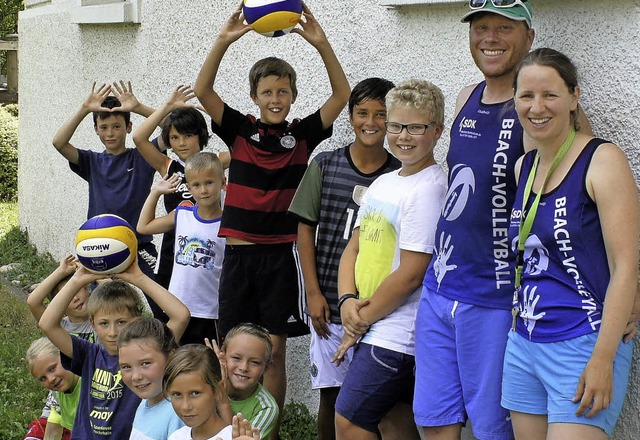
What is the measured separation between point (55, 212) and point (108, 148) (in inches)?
166

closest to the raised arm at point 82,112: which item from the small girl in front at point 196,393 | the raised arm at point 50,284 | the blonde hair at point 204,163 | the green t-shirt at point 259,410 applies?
the blonde hair at point 204,163

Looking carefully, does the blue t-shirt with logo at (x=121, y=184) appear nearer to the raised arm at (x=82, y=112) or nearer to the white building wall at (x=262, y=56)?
the raised arm at (x=82, y=112)

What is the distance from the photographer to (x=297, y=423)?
596 cm

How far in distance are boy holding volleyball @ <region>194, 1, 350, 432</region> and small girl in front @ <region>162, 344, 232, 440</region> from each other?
3.85ft

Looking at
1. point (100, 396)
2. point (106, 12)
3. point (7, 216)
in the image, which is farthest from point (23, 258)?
point (100, 396)

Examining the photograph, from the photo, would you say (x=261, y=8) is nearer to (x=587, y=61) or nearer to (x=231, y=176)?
(x=231, y=176)

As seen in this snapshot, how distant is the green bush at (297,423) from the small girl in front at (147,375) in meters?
1.60

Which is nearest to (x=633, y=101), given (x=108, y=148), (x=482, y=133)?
(x=482, y=133)

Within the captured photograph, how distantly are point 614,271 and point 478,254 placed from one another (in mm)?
661

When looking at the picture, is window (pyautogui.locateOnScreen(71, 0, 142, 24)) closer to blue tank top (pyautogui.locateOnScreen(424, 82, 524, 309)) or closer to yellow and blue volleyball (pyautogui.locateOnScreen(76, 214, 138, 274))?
yellow and blue volleyball (pyautogui.locateOnScreen(76, 214, 138, 274))

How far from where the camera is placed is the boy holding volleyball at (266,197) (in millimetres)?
A: 5184

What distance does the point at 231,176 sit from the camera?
529 cm

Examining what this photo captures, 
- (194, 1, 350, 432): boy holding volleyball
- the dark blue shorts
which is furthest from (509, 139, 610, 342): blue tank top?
(194, 1, 350, 432): boy holding volleyball

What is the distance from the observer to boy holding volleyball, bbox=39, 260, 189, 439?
4590mm
